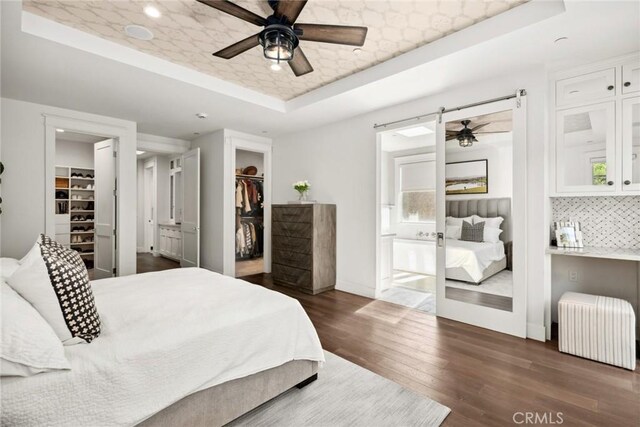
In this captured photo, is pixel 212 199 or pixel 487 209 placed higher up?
pixel 212 199

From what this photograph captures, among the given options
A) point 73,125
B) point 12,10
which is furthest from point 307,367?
point 73,125

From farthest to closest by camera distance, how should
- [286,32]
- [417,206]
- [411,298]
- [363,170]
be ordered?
[417,206]
[363,170]
[411,298]
[286,32]

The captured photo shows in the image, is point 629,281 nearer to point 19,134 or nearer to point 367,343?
point 367,343

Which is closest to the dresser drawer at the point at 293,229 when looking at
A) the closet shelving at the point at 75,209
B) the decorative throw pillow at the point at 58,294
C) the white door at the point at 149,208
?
the decorative throw pillow at the point at 58,294

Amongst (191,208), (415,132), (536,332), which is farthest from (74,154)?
(536,332)

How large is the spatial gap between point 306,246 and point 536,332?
279 centimetres

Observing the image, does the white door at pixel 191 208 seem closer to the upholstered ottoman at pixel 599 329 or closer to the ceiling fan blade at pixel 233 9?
the ceiling fan blade at pixel 233 9

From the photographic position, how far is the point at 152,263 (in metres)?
6.64

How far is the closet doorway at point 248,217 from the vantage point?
6.43 m

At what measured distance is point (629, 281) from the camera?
2.73 m

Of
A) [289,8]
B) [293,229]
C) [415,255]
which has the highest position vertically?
[289,8]

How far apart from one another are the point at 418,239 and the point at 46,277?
16.5 ft

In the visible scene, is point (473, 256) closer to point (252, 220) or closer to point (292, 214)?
point (292, 214)

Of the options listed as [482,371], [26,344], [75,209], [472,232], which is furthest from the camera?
[75,209]
